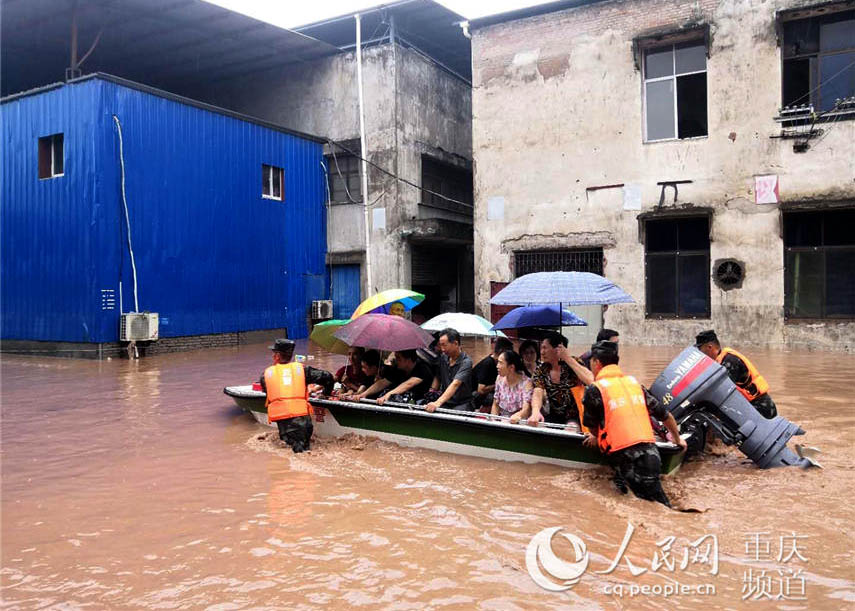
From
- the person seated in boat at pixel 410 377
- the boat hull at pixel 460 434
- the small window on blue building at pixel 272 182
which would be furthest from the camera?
the small window on blue building at pixel 272 182

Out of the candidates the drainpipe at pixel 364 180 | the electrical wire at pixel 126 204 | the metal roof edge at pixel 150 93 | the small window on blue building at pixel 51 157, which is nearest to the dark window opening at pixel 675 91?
the drainpipe at pixel 364 180

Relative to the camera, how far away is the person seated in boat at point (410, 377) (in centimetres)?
706

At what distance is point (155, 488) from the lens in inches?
219

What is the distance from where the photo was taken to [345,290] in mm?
19438

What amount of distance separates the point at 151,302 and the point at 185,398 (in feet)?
19.7

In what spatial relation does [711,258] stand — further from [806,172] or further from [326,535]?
[326,535]

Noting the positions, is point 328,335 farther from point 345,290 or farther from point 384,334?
point 345,290

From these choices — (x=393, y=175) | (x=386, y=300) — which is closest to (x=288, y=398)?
(x=386, y=300)

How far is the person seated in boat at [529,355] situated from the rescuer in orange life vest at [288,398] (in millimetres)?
2200

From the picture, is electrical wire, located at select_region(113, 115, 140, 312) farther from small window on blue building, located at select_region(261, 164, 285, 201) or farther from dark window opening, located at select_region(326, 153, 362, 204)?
dark window opening, located at select_region(326, 153, 362, 204)

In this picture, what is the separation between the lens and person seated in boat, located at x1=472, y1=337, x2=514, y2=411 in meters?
6.87

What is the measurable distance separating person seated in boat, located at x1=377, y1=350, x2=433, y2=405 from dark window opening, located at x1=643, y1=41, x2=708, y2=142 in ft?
32.6

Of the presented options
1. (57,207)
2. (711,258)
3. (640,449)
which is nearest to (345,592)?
(640,449)

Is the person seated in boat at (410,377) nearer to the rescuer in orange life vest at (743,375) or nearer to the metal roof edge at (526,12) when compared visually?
the rescuer in orange life vest at (743,375)
